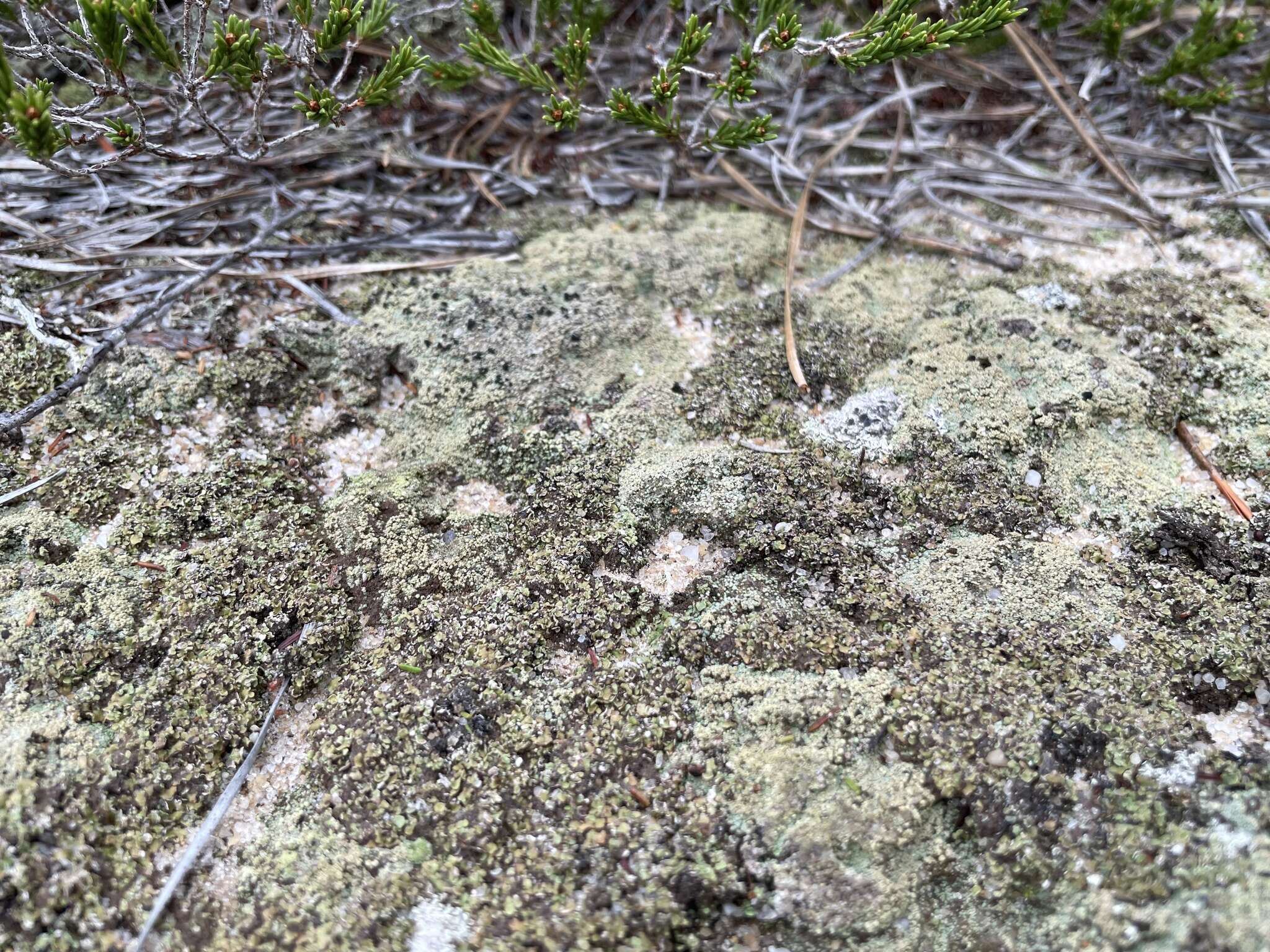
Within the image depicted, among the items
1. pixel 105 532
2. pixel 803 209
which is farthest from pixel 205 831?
pixel 803 209

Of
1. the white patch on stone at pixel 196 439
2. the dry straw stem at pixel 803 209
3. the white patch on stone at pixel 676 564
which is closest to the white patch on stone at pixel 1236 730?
the white patch on stone at pixel 676 564

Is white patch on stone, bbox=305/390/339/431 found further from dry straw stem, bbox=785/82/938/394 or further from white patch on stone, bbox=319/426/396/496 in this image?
dry straw stem, bbox=785/82/938/394

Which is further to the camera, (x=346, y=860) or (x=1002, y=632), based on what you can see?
(x=1002, y=632)

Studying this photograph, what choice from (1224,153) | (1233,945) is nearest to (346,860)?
(1233,945)

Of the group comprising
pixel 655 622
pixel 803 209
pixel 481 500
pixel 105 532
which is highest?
pixel 803 209

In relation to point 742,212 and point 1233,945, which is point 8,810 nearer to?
point 1233,945

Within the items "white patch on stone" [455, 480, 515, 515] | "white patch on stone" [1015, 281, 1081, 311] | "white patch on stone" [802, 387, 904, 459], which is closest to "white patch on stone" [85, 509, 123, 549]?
"white patch on stone" [455, 480, 515, 515]

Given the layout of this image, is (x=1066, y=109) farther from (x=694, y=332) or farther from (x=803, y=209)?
(x=694, y=332)
